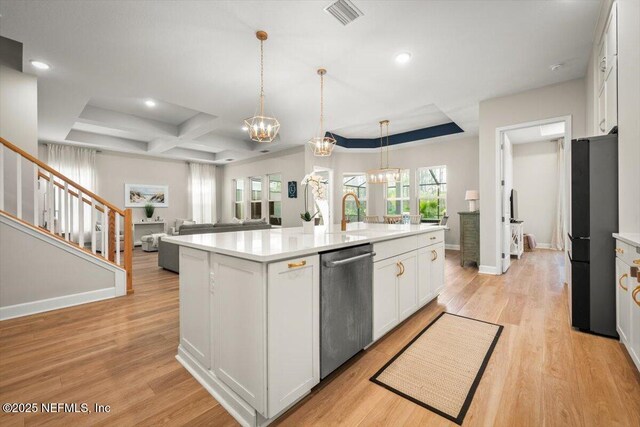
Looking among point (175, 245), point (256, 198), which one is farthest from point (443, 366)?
point (256, 198)

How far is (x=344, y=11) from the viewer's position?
7.77 ft

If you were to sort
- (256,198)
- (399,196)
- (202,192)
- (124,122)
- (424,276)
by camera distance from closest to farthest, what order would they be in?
(424,276)
(124,122)
(399,196)
(256,198)
(202,192)

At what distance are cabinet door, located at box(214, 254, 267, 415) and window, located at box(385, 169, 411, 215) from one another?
6775mm

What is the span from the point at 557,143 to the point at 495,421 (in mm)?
7545

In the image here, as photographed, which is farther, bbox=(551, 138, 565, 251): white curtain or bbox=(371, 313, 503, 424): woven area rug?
bbox=(551, 138, 565, 251): white curtain

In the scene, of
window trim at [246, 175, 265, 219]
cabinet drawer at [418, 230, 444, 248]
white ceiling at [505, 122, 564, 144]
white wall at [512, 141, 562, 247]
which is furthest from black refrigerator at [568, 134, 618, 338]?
window trim at [246, 175, 265, 219]

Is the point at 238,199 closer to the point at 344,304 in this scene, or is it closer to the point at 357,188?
the point at 357,188

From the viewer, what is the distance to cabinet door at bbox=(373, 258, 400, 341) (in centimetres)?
204

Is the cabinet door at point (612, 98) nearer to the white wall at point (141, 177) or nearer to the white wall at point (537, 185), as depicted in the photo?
the white wall at point (537, 185)

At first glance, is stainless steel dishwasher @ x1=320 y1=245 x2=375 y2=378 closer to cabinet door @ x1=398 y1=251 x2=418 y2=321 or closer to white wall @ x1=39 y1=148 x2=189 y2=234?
cabinet door @ x1=398 y1=251 x2=418 y2=321

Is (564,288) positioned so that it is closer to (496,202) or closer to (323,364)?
(496,202)

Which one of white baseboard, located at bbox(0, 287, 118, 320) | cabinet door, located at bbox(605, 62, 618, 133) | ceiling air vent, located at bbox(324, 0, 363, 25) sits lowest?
white baseboard, located at bbox(0, 287, 118, 320)

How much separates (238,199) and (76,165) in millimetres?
4360

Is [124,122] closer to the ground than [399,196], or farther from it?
farther from it
